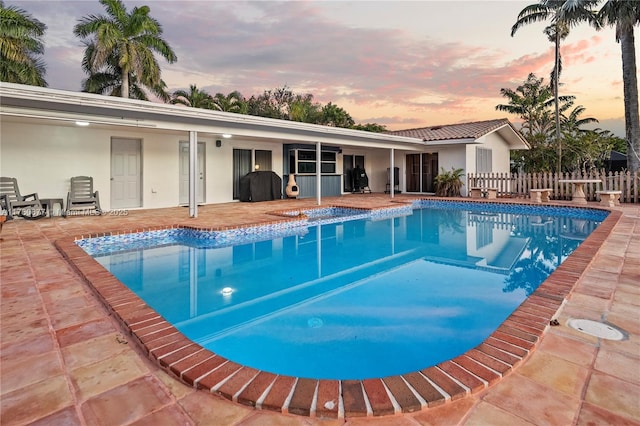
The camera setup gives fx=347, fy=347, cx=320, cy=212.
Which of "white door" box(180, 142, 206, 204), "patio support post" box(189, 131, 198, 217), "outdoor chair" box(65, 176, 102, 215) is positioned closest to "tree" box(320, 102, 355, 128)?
"white door" box(180, 142, 206, 204)

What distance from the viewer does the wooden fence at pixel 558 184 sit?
1105 centimetres

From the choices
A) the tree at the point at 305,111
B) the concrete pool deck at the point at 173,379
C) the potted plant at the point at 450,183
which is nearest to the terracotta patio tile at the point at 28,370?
the concrete pool deck at the point at 173,379

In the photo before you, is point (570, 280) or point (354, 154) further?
point (354, 154)

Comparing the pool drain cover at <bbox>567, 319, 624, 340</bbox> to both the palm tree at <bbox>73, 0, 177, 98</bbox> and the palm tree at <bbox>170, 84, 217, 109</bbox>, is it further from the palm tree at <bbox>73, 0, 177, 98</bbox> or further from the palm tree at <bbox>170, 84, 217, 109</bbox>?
the palm tree at <bbox>170, 84, 217, 109</bbox>

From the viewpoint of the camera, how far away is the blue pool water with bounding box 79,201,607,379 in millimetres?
2732

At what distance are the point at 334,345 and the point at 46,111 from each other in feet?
21.6

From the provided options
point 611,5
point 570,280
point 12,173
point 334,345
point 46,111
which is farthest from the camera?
point 611,5

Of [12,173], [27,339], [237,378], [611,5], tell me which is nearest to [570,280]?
[237,378]

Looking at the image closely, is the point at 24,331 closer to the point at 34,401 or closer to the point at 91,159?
the point at 34,401

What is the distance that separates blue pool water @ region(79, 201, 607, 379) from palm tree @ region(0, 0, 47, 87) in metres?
16.5

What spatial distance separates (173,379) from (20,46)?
2194cm

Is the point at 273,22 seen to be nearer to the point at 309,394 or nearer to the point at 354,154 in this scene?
the point at 354,154

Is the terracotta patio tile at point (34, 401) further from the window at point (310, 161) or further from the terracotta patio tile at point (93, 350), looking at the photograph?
the window at point (310, 161)

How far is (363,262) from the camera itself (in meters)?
5.32
